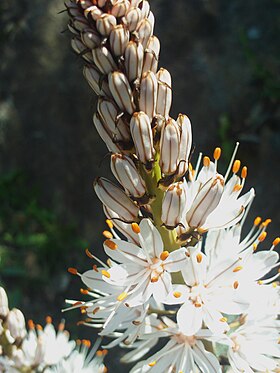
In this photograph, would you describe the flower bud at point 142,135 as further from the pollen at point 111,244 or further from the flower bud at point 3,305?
the flower bud at point 3,305

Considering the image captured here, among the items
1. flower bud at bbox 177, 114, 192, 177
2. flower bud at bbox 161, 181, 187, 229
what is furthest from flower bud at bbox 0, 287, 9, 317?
flower bud at bbox 177, 114, 192, 177

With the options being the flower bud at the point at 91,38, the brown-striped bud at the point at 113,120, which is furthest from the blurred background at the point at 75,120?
the flower bud at the point at 91,38

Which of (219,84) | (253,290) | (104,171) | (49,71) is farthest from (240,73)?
(253,290)

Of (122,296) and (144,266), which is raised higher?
(144,266)

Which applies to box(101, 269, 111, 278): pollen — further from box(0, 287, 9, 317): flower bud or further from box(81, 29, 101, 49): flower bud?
box(81, 29, 101, 49): flower bud

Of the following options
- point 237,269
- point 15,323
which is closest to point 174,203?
point 237,269

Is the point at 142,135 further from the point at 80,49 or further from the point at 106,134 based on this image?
the point at 80,49
